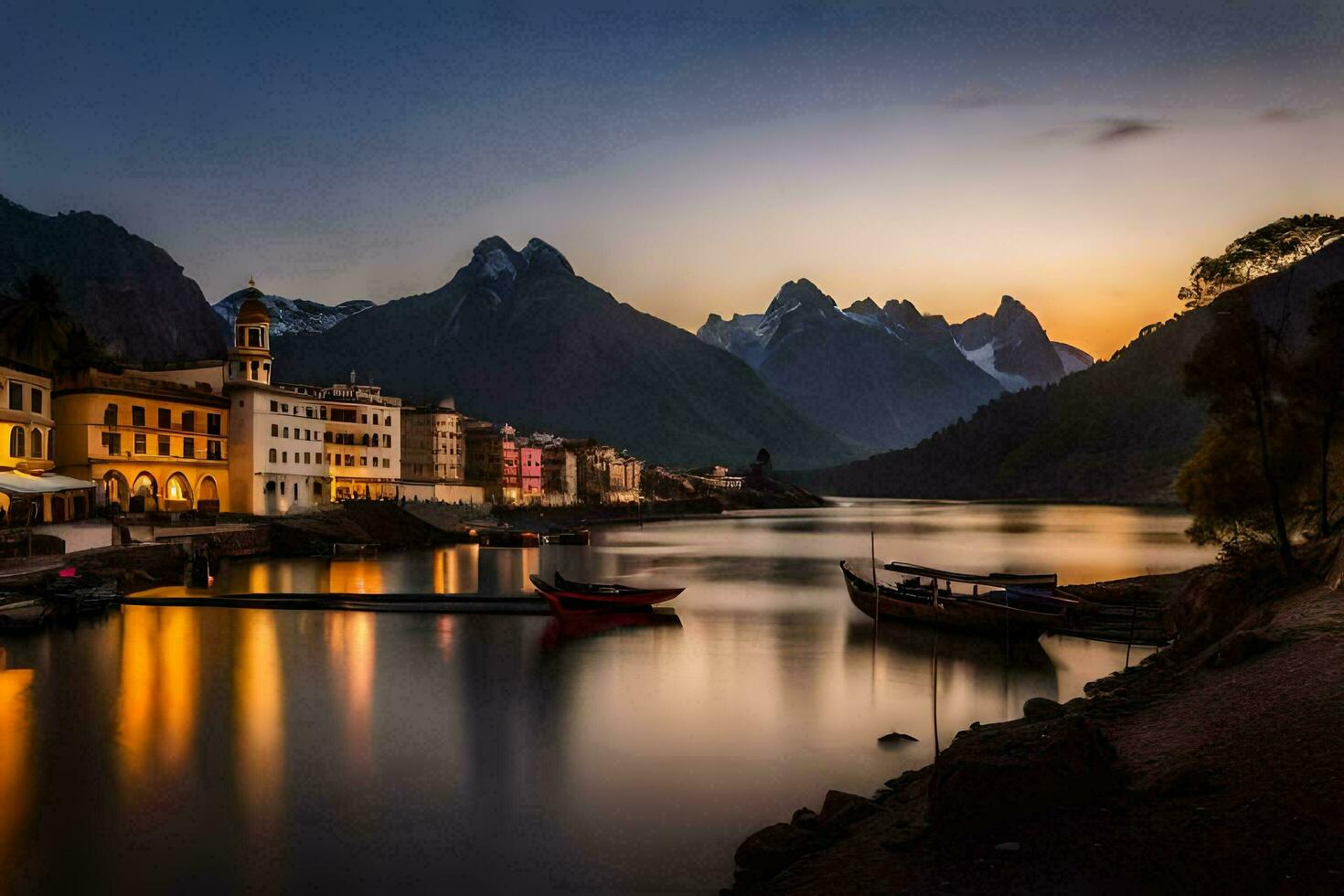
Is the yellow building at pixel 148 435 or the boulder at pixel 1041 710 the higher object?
the yellow building at pixel 148 435

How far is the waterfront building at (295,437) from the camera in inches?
3526

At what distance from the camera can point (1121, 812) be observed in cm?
1348

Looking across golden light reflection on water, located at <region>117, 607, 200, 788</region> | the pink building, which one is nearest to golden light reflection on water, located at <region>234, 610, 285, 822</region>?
golden light reflection on water, located at <region>117, 607, 200, 788</region>

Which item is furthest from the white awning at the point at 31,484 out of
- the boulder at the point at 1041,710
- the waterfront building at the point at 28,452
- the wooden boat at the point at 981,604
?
the boulder at the point at 1041,710

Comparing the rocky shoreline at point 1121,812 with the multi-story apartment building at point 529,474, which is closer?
the rocky shoreline at point 1121,812

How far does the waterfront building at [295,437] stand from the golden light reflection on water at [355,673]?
46.4m

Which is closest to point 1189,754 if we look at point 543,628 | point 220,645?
point 543,628

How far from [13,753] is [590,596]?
25.7 m

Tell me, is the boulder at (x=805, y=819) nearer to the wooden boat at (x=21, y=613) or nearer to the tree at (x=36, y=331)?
the wooden boat at (x=21, y=613)

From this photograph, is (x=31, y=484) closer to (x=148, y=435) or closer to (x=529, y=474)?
(x=148, y=435)

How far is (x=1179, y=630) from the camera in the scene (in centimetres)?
3566

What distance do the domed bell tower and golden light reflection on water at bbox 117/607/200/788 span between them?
52627mm

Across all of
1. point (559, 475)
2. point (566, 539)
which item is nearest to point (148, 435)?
point (566, 539)

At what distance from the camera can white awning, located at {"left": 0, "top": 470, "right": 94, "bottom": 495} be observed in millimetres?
51403
